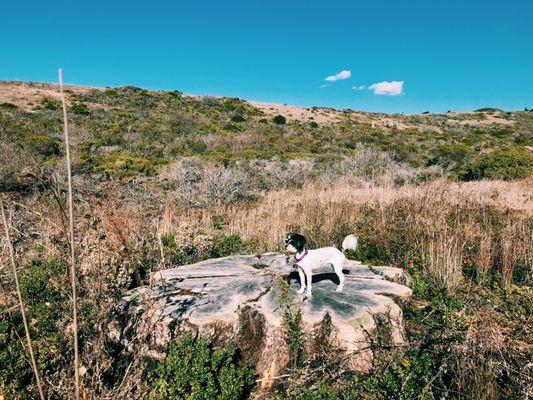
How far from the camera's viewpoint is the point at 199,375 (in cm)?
284

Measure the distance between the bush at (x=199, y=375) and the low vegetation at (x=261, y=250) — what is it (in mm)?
11

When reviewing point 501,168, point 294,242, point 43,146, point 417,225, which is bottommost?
point 417,225

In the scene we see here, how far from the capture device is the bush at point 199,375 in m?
2.79

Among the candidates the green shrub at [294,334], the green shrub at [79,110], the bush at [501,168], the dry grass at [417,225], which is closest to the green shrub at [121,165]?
the dry grass at [417,225]

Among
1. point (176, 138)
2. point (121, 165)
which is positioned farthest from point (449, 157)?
point (121, 165)

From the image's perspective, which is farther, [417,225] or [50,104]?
[50,104]

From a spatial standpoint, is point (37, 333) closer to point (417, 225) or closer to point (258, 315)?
point (258, 315)

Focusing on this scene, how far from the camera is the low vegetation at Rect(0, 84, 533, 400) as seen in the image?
274cm

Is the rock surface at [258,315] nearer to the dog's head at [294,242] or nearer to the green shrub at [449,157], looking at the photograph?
the dog's head at [294,242]

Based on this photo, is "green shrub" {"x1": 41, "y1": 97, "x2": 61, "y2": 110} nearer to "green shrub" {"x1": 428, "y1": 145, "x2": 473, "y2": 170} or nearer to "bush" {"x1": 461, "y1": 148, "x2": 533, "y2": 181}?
"green shrub" {"x1": 428, "y1": 145, "x2": 473, "y2": 170}

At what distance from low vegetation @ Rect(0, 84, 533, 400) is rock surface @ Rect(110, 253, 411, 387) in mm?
139

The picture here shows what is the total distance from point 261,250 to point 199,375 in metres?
3.35

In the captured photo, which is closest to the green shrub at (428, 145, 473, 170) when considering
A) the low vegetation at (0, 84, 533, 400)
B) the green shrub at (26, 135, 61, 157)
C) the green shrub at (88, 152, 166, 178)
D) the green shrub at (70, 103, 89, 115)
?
the low vegetation at (0, 84, 533, 400)

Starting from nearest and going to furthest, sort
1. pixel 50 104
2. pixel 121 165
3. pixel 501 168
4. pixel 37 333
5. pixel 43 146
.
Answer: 1. pixel 37 333
2. pixel 121 165
3. pixel 501 168
4. pixel 43 146
5. pixel 50 104
